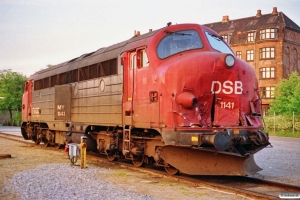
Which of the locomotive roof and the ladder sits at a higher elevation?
the locomotive roof

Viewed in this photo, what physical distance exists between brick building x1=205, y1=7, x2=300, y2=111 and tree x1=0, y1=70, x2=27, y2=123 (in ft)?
109

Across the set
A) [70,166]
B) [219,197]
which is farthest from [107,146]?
[219,197]

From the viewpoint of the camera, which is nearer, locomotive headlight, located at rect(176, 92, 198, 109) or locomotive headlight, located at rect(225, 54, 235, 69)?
locomotive headlight, located at rect(176, 92, 198, 109)

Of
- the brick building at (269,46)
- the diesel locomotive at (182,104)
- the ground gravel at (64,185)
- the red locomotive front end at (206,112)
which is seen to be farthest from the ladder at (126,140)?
the brick building at (269,46)

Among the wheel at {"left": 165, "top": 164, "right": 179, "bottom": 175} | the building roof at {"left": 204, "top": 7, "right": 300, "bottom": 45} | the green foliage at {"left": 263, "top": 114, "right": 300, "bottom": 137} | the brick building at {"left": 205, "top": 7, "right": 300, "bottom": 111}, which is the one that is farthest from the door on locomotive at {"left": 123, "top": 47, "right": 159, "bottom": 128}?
the building roof at {"left": 204, "top": 7, "right": 300, "bottom": 45}

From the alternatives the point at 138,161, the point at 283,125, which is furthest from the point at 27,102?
the point at 283,125

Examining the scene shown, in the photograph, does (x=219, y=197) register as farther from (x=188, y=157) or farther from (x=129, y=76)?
(x=129, y=76)

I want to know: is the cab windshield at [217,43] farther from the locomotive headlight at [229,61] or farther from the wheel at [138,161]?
the wheel at [138,161]

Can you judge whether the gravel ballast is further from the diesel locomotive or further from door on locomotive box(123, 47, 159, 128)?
door on locomotive box(123, 47, 159, 128)

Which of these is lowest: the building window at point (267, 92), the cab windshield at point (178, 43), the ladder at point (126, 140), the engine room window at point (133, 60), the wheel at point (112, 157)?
the wheel at point (112, 157)

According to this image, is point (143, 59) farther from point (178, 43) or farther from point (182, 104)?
point (182, 104)

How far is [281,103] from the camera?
132ft

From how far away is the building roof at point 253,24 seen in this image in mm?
54062

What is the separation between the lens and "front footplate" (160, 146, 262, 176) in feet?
33.1
